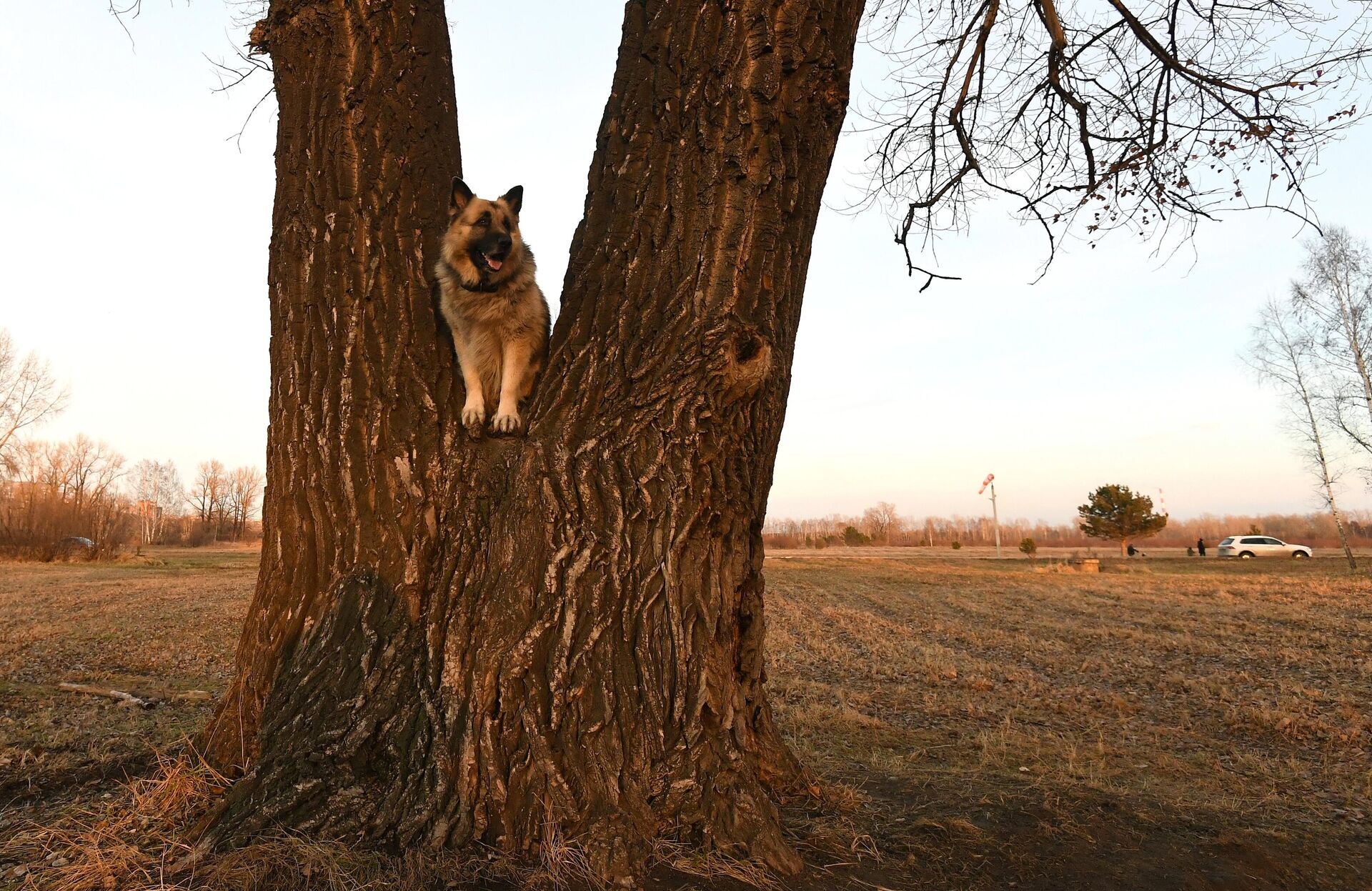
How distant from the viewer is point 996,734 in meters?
6.09

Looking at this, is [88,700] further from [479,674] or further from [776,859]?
[776,859]

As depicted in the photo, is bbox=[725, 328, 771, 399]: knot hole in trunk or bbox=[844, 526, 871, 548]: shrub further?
bbox=[844, 526, 871, 548]: shrub

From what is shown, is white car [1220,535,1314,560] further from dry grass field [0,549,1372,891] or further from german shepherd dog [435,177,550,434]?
german shepherd dog [435,177,550,434]

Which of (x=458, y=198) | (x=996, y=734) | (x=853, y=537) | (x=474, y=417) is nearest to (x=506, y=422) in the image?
(x=474, y=417)

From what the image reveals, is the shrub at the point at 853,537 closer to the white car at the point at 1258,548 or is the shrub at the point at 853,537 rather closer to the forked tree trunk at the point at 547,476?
the white car at the point at 1258,548

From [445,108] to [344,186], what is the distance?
62 cm

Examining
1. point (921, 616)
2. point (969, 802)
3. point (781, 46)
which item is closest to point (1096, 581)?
point (921, 616)

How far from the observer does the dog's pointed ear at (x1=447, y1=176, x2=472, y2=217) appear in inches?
137

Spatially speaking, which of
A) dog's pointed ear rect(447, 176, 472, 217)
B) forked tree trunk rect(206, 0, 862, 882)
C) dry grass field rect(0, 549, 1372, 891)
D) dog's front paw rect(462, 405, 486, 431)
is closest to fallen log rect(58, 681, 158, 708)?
dry grass field rect(0, 549, 1372, 891)

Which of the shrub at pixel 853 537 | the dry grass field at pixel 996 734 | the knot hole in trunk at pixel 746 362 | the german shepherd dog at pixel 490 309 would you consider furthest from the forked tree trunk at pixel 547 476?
the shrub at pixel 853 537

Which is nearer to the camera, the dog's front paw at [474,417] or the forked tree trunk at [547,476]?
the forked tree trunk at [547,476]

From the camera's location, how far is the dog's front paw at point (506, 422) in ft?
10.0

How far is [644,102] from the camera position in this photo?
120 inches

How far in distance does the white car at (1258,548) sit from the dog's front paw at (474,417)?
172 feet
